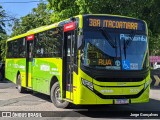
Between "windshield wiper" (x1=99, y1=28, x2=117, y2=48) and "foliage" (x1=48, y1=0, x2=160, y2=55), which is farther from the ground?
"foliage" (x1=48, y1=0, x2=160, y2=55)

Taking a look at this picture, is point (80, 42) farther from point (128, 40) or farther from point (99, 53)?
point (128, 40)

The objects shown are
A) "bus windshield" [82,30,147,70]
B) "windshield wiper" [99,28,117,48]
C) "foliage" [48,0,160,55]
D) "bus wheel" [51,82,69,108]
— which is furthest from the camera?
"foliage" [48,0,160,55]

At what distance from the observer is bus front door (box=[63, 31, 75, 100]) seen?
12.0m

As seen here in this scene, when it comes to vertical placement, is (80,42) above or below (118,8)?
below

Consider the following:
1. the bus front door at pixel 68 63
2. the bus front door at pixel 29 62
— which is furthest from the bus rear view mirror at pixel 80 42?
the bus front door at pixel 29 62

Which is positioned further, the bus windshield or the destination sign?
the destination sign

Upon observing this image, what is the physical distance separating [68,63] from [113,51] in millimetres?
1585

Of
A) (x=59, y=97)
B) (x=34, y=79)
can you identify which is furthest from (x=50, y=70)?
(x=34, y=79)

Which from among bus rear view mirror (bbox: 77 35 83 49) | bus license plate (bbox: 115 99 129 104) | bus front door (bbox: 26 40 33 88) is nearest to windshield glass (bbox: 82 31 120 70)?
bus rear view mirror (bbox: 77 35 83 49)

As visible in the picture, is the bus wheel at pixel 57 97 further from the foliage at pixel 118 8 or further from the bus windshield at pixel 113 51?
the foliage at pixel 118 8

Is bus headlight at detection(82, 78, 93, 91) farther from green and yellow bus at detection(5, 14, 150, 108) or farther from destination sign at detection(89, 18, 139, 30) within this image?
destination sign at detection(89, 18, 139, 30)

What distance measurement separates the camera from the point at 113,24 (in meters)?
12.0

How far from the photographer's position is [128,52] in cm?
1188

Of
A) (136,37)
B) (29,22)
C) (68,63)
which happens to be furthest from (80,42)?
(29,22)
